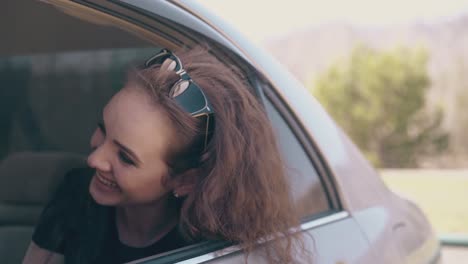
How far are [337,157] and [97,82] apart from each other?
1.48 metres

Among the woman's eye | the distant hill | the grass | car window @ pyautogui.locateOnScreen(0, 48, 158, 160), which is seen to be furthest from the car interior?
the distant hill

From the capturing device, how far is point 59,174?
249 centimetres

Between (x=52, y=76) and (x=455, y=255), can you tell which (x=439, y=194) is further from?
(x=52, y=76)

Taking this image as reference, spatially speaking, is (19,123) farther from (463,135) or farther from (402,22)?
(402,22)

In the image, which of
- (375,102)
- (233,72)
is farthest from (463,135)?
(233,72)

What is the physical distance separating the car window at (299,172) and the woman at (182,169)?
267 millimetres

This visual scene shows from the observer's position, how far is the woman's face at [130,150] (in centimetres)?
155

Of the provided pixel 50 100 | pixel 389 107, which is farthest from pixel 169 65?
pixel 389 107

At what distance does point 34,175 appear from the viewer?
8.50 ft

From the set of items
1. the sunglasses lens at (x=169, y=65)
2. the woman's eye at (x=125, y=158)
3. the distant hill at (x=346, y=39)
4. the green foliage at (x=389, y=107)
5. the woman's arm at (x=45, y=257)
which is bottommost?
the distant hill at (x=346, y=39)

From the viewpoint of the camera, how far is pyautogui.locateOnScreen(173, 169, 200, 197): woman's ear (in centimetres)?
164

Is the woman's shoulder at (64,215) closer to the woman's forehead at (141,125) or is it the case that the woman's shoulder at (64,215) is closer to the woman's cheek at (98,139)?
the woman's cheek at (98,139)

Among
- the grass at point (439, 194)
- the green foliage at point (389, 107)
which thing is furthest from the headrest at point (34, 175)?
the green foliage at point (389, 107)

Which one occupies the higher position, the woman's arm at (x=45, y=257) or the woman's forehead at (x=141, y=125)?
the woman's forehead at (x=141, y=125)
